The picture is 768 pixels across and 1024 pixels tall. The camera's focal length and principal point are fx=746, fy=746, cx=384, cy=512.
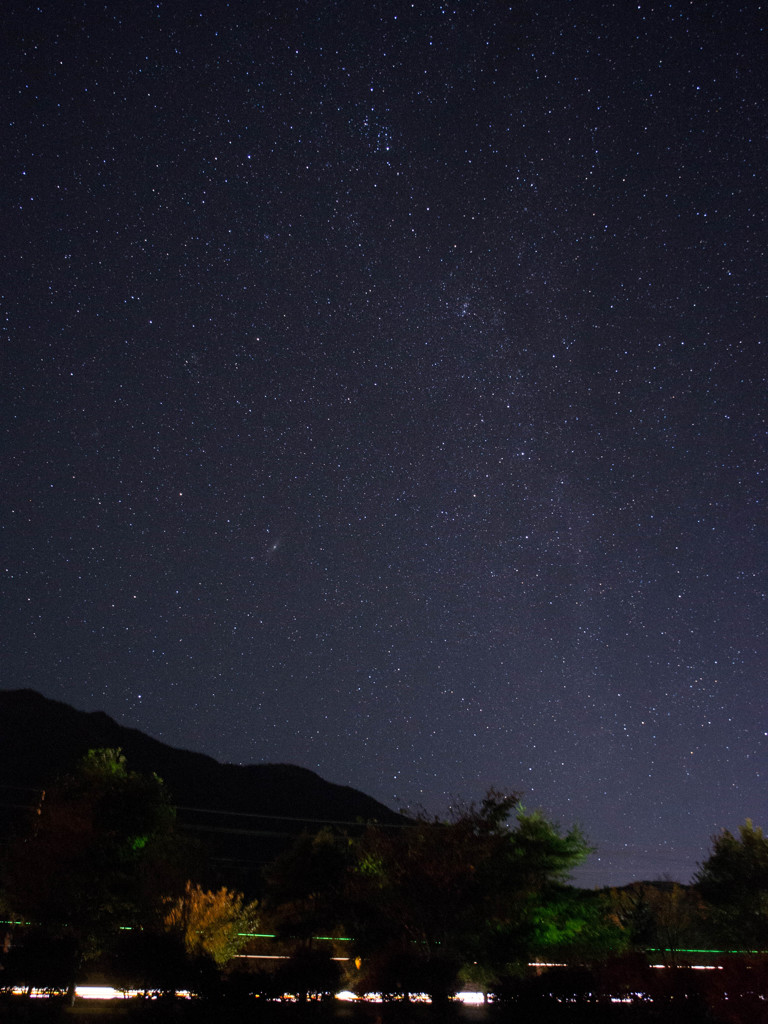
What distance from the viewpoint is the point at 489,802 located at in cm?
2723

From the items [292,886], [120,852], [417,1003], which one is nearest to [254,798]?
[292,886]

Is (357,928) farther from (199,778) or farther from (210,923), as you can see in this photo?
(199,778)

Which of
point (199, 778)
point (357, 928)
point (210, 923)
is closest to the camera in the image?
point (210, 923)

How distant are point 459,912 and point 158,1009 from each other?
412 inches

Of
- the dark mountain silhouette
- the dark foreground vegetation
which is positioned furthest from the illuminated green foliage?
the dark mountain silhouette

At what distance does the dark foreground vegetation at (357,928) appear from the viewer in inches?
589

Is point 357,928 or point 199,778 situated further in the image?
point 199,778

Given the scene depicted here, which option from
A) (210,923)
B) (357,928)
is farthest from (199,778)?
(210,923)

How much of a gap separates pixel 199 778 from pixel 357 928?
107 m

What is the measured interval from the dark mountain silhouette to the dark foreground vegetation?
68942 millimetres

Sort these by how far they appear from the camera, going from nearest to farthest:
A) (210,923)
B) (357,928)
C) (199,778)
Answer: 1. (210,923)
2. (357,928)
3. (199,778)

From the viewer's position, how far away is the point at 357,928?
96.2 ft

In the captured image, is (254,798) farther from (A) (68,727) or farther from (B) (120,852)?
(B) (120,852)

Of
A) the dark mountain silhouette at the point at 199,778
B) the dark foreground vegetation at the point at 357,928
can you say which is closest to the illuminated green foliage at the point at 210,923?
the dark foreground vegetation at the point at 357,928
